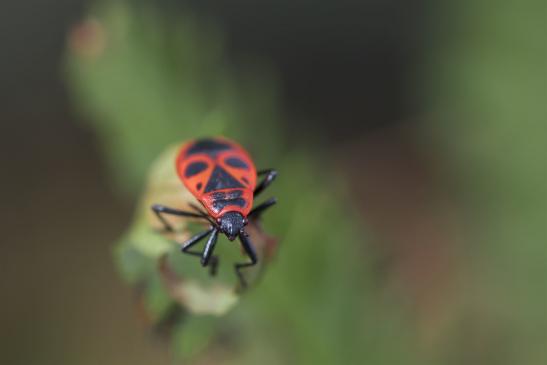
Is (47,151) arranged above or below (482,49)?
above

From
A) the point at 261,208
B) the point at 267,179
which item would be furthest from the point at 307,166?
the point at 261,208

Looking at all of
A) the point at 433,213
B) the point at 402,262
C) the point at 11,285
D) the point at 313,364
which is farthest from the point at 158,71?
the point at 11,285

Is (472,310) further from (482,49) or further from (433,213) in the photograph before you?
(482,49)

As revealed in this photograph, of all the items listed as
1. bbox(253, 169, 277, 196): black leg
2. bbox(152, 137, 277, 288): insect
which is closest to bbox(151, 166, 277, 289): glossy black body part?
bbox(152, 137, 277, 288): insect

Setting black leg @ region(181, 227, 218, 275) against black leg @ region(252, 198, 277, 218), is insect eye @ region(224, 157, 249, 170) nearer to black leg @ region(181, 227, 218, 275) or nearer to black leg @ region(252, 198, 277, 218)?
black leg @ region(252, 198, 277, 218)

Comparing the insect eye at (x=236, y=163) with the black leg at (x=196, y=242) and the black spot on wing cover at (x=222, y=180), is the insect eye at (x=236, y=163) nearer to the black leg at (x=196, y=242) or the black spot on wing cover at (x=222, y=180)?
the black spot on wing cover at (x=222, y=180)

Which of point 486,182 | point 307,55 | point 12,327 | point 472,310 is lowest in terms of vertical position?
point 472,310
